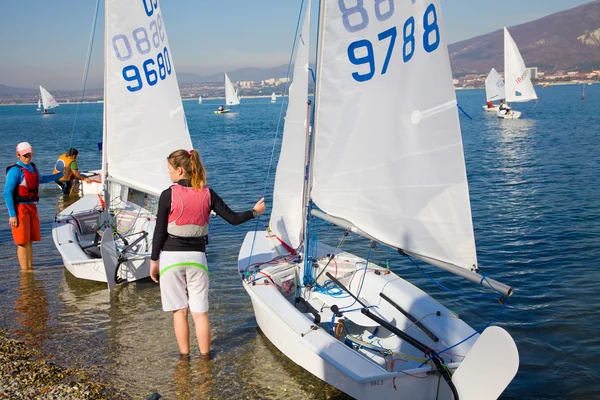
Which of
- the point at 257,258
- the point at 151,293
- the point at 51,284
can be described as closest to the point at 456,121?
the point at 257,258

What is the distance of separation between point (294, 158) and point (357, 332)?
7.03 ft

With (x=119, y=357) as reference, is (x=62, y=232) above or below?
above

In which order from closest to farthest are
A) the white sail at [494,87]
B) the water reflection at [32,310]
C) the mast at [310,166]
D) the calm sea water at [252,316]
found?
the mast at [310,166] < the calm sea water at [252,316] < the water reflection at [32,310] < the white sail at [494,87]

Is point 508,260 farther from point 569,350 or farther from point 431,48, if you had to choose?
point 431,48

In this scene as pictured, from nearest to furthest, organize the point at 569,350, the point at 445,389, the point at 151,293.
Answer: the point at 445,389 < the point at 569,350 < the point at 151,293

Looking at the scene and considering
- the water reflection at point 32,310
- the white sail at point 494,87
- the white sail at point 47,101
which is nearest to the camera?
the water reflection at point 32,310

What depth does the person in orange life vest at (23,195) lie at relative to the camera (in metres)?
7.83

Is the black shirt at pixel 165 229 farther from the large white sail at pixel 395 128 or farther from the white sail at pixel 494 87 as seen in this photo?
the white sail at pixel 494 87

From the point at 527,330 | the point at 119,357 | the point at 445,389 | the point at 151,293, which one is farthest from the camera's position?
the point at 151,293

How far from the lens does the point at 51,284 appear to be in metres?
8.48

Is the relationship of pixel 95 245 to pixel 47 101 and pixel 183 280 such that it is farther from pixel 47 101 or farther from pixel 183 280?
pixel 47 101

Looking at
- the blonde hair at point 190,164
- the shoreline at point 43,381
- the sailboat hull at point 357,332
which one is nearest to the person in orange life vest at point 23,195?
the shoreline at point 43,381

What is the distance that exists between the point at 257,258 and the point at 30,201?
3544 mm

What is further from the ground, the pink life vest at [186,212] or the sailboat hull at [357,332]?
the pink life vest at [186,212]
